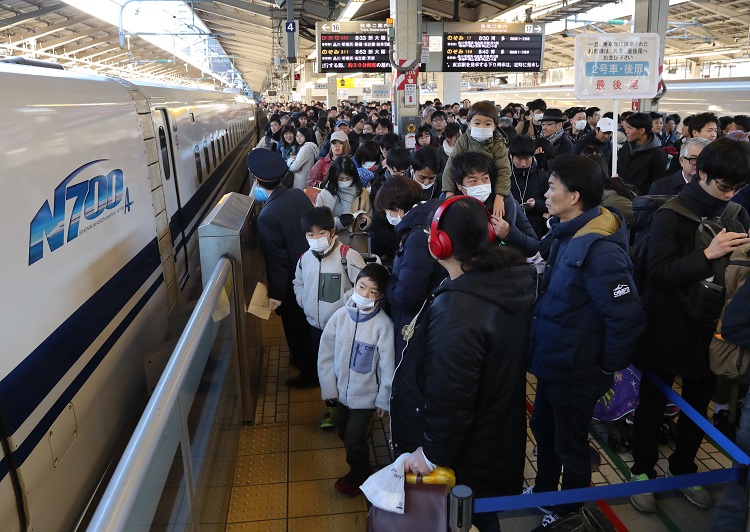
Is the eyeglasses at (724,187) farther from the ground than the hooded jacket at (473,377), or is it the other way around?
the eyeglasses at (724,187)

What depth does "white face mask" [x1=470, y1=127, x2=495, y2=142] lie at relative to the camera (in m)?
5.03

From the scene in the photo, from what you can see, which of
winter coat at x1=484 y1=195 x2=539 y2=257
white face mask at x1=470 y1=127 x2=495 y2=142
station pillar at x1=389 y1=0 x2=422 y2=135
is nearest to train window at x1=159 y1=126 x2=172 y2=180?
winter coat at x1=484 y1=195 x2=539 y2=257

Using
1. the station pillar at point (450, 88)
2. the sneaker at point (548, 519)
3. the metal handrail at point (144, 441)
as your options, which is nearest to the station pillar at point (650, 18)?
the sneaker at point (548, 519)

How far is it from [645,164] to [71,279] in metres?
5.26

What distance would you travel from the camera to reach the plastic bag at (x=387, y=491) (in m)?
2.10

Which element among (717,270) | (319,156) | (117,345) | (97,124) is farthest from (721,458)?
(319,156)

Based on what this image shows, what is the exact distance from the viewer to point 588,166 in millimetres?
2605

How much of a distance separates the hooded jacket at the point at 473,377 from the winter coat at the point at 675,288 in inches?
37.9

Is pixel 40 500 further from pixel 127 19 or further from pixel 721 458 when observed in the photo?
pixel 127 19

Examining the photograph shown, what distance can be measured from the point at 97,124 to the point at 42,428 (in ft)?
4.96

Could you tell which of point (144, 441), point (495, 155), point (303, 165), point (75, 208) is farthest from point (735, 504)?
point (303, 165)

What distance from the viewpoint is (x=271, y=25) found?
74.3ft

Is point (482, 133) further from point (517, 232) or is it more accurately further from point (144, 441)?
point (144, 441)

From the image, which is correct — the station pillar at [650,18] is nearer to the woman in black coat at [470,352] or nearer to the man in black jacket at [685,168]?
the man in black jacket at [685,168]
